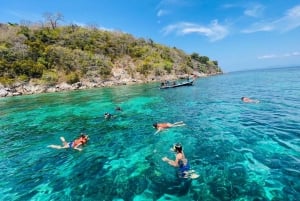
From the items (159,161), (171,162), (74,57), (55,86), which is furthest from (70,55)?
(171,162)

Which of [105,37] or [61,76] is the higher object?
[105,37]

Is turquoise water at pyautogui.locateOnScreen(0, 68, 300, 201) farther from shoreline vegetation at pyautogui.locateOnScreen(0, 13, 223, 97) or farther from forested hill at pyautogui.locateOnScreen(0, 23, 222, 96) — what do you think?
forested hill at pyautogui.locateOnScreen(0, 23, 222, 96)

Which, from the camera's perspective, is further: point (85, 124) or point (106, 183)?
point (85, 124)

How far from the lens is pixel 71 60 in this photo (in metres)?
76.0

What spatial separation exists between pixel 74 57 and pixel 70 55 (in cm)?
151

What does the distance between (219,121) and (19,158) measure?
13.6 m

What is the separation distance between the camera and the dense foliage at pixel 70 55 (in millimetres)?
66500

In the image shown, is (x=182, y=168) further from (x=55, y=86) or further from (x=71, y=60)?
(x=71, y=60)

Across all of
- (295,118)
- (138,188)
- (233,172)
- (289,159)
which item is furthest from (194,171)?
(295,118)

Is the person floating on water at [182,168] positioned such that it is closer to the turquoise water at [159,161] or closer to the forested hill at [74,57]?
the turquoise water at [159,161]

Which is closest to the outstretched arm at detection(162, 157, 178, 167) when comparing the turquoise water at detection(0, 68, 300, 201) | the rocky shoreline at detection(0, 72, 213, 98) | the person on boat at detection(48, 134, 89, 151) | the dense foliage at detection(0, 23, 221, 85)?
the turquoise water at detection(0, 68, 300, 201)

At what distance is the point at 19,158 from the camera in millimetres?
12227

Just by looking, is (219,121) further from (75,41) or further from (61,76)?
(75,41)

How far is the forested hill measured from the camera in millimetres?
66250
